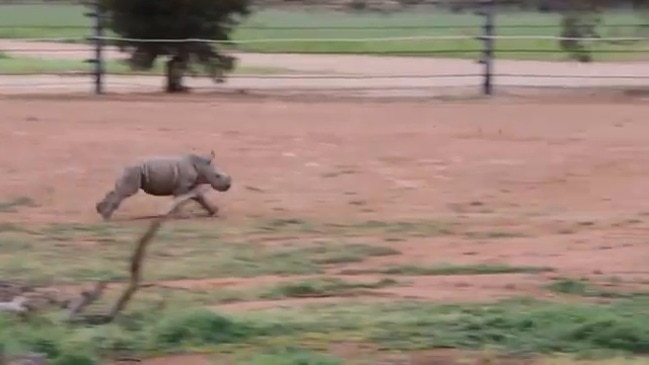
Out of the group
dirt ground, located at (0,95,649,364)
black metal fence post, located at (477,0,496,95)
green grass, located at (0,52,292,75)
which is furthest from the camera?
green grass, located at (0,52,292,75)

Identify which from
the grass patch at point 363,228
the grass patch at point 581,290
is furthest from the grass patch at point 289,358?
the grass patch at point 363,228

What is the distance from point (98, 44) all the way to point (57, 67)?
7.34 m

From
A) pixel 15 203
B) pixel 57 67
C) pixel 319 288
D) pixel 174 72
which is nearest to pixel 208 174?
pixel 15 203

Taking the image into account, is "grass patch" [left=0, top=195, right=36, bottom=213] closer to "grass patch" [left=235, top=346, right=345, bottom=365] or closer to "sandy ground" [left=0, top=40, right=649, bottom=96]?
"grass patch" [left=235, top=346, right=345, bottom=365]

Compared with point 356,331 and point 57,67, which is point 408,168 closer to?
point 356,331

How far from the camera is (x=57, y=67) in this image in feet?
84.5

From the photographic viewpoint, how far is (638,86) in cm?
1920

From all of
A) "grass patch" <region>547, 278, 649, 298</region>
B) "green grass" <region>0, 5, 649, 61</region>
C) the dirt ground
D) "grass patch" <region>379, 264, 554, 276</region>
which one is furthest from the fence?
"grass patch" <region>547, 278, 649, 298</region>

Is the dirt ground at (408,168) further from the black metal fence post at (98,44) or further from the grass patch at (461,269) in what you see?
the black metal fence post at (98,44)

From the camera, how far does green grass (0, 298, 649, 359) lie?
5.31m

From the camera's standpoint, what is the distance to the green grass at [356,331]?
5.31 meters

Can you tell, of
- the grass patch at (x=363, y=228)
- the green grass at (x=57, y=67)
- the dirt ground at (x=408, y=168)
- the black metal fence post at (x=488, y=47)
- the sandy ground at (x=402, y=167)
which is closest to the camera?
the sandy ground at (x=402, y=167)

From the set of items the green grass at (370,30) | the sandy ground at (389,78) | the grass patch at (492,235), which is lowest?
the green grass at (370,30)

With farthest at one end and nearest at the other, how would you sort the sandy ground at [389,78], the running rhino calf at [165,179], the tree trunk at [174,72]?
the sandy ground at [389,78] → the tree trunk at [174,72] → the running rhino calf at [165,179]
